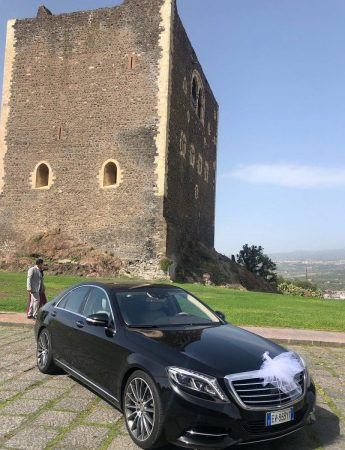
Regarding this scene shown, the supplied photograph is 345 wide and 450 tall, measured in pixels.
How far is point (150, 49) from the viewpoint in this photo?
81.4 feet

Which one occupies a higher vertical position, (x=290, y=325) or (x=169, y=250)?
(x=169, y=250)

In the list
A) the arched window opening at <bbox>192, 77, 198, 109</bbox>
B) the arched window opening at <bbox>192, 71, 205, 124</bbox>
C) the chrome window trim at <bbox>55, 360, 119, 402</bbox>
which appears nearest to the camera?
the chrome window trim at <bbox>55, 360, 119, 402</bbox>

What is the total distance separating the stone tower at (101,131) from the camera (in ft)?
79.6

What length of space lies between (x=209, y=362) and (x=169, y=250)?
20064 millimetres

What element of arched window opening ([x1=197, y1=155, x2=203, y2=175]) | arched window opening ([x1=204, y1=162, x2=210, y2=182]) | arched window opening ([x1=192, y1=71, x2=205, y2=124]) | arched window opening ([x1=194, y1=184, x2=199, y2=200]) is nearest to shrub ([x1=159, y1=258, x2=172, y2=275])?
arched window opening ([x1=194, y1=184, x2=199, y2=200])

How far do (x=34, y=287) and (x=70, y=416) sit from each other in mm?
6879

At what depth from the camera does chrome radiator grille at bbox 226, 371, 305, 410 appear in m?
3.95

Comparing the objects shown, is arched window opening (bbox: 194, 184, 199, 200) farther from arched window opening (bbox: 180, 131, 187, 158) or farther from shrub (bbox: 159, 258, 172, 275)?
shrub (bbox: 159, 258, 172, 275)

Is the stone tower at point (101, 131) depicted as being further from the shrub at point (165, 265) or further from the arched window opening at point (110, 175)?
the shrub at point (165, 265)

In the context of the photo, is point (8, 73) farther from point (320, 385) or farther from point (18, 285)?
point (320, 385)

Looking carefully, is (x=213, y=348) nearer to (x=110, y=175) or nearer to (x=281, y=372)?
(x=281, y=372)

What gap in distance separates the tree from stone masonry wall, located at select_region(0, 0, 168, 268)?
50.6 ft

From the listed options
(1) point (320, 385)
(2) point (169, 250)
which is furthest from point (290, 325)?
(2) point (169, 250)

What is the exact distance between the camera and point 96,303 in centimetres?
576
